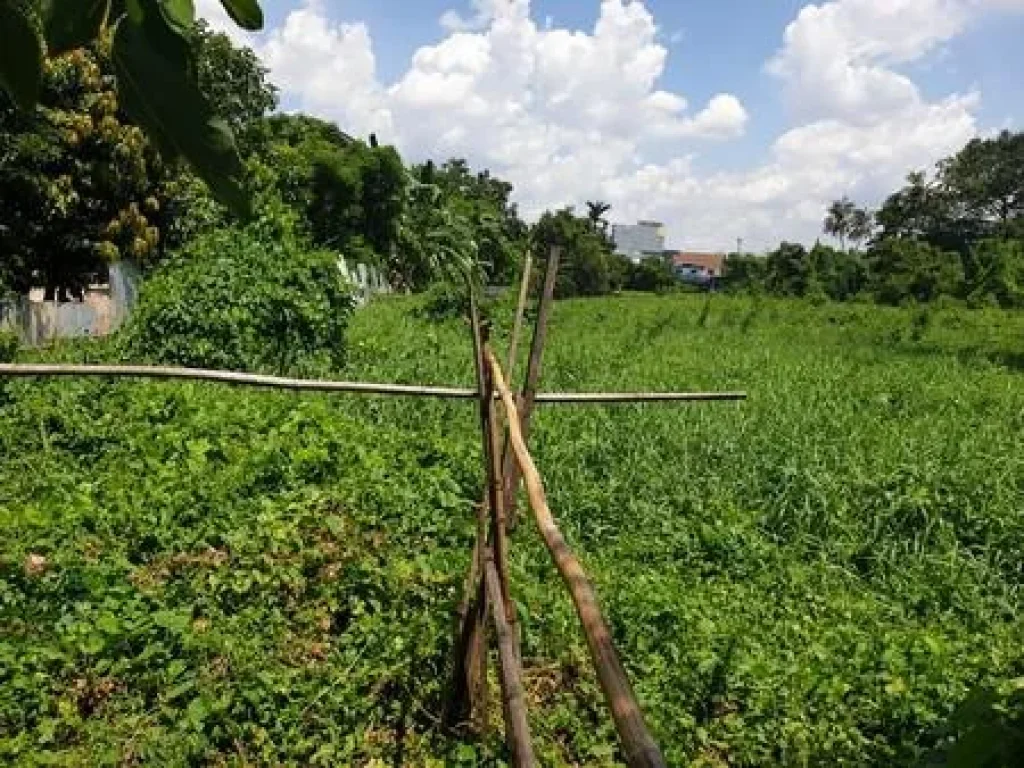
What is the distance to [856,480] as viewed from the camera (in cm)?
606

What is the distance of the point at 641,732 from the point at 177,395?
6.62 m

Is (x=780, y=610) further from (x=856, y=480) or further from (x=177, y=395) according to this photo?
(x=177, y=395)

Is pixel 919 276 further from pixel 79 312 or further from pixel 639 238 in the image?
pixel 639 238

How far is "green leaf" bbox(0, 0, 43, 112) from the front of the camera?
2.30 ft

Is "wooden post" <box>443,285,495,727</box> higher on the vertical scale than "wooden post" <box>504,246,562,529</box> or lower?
lower

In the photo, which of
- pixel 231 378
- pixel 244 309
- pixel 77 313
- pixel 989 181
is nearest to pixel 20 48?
pixel 231 378

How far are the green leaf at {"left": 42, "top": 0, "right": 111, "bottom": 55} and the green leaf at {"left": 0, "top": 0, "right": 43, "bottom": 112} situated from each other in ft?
0.05

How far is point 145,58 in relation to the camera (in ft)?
2.24

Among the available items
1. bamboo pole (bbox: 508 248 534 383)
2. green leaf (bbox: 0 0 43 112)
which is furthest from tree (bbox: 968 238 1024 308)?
green leaf (bbox: 0 0 43 112)

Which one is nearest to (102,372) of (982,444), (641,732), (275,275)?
(641,732)

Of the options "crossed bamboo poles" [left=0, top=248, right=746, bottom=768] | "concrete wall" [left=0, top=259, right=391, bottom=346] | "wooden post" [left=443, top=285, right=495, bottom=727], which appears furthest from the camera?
"concrete wall" [left=0, top=259, right=391, bottom=346]

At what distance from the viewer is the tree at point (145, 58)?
68 centimetres

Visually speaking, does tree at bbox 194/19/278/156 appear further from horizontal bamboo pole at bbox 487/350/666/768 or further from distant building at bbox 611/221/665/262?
distant building at bbox 611/221/665/262

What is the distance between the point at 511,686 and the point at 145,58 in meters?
1.64
